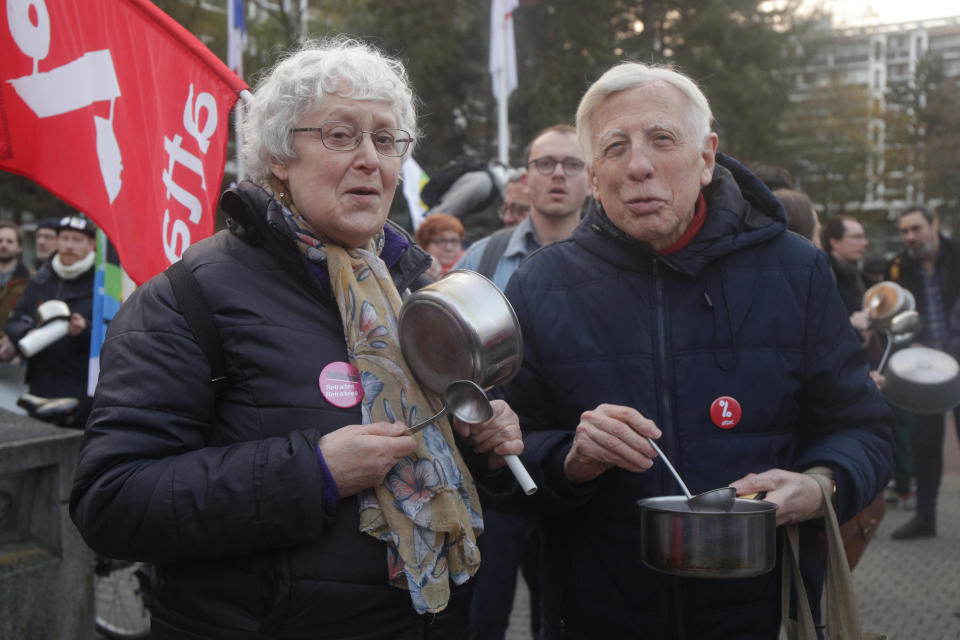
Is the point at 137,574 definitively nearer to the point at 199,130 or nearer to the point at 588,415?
the point at 199,130

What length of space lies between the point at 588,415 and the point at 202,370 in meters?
0.83

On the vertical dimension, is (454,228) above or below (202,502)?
below

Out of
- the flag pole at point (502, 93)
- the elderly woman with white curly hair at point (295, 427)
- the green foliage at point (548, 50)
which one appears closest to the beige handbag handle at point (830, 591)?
the elderly woman with white curly hair at point (295, 427)

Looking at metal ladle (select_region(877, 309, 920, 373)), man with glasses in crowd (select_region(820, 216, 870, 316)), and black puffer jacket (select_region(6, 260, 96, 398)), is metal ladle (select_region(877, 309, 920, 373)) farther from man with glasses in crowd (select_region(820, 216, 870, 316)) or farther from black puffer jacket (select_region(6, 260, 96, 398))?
black puffer jacket (select_region(6, 260, 96, 398))

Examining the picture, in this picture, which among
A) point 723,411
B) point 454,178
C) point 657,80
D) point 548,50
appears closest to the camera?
point 723,411

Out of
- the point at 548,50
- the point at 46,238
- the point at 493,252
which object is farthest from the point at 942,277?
the point at 548,50

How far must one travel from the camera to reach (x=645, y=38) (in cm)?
2612

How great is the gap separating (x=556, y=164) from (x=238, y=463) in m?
2.91

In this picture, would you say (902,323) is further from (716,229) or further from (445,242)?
(716,229)

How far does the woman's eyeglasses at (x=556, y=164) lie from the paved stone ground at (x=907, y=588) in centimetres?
242

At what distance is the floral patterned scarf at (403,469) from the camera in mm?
1903

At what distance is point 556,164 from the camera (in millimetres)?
4398

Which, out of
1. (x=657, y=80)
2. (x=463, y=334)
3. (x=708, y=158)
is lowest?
(x=463, y=334)

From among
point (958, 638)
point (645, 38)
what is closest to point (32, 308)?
point (958, 638)
